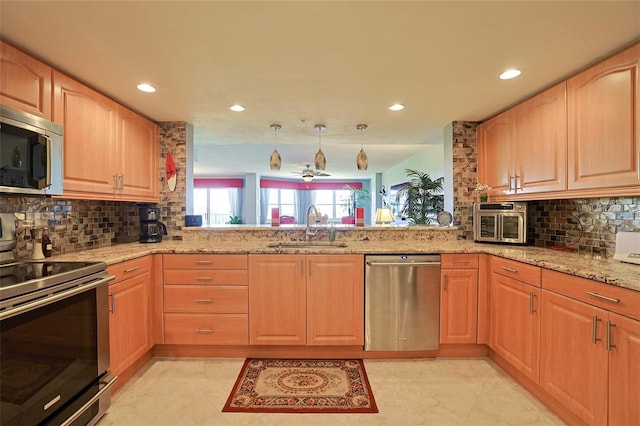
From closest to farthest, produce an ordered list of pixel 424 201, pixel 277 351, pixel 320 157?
1. pixel 277 351
2. pixel 320 157
3. pixel 424 201

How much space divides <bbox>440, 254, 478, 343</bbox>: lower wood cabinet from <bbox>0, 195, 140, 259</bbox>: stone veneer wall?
291 cm

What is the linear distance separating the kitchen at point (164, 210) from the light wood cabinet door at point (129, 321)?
519 mm

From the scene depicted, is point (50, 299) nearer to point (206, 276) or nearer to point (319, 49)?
point (206, 276)

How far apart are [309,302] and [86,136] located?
2.00 metres

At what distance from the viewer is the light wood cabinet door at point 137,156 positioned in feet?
8.14

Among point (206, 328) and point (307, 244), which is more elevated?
point (307, 244)

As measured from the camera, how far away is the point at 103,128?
2.25 metres

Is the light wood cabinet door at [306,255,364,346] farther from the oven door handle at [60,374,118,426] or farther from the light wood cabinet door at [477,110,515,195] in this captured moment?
the light wood cabinet door at [477,110,515,195]

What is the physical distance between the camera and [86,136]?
2.08 metres

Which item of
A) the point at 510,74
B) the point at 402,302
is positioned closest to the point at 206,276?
the point at 402,302

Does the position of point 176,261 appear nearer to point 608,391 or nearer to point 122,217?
point 122,217

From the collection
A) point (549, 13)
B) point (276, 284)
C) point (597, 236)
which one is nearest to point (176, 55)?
point (276, 284)

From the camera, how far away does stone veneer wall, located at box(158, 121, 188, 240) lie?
10.1 ft

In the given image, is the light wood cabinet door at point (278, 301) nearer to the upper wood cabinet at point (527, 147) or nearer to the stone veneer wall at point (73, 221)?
the stone veneer wall at point (73, 221)
